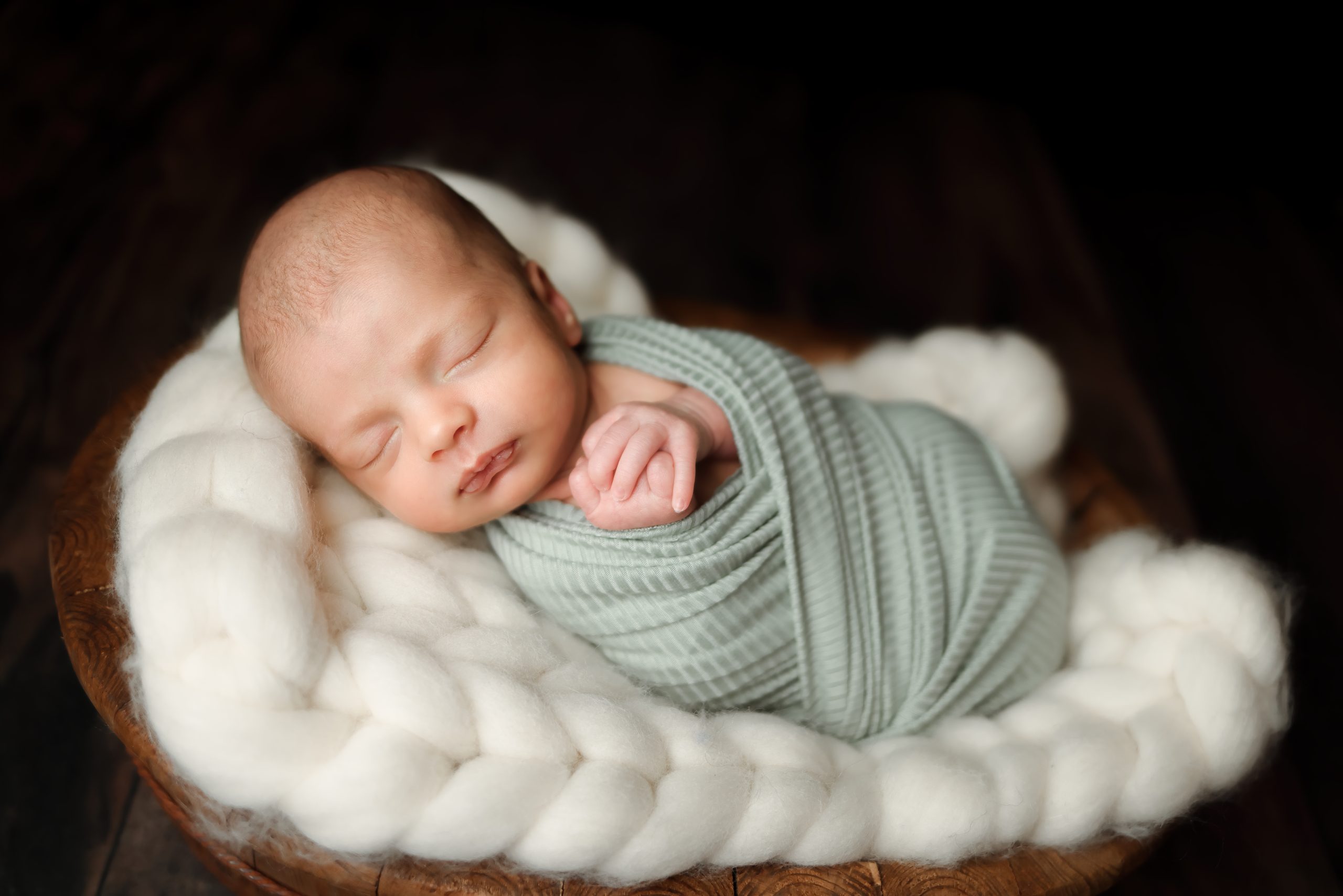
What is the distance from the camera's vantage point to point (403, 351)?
105cm

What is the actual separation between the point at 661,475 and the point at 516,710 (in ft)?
0.90

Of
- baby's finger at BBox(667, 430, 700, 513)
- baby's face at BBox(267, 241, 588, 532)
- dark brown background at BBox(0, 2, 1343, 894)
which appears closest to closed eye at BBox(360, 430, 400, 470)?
baby's face at BBox(267, 241, 588, 532)

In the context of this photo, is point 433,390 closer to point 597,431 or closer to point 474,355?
point 474,355

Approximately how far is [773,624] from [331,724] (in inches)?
20.2

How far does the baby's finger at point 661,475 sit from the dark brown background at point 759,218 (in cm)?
78

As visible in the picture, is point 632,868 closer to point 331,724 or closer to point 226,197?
point 331,724

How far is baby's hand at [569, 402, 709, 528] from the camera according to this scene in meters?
1.04

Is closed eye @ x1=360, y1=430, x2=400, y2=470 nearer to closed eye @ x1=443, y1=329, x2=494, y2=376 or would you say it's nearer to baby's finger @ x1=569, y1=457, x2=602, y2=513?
closed eye @ x1=443, y1=329, x2=494, y2=376

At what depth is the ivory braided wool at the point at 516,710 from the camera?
857mm

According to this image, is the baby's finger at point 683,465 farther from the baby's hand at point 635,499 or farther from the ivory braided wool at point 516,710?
the ivory braided wool at point 516,710

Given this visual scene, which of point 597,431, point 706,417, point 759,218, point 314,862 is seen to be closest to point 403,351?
point 597,431

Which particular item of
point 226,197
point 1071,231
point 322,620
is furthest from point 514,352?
point 1071,231

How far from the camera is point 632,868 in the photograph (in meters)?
0.90

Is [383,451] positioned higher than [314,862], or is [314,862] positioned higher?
[383,451]
